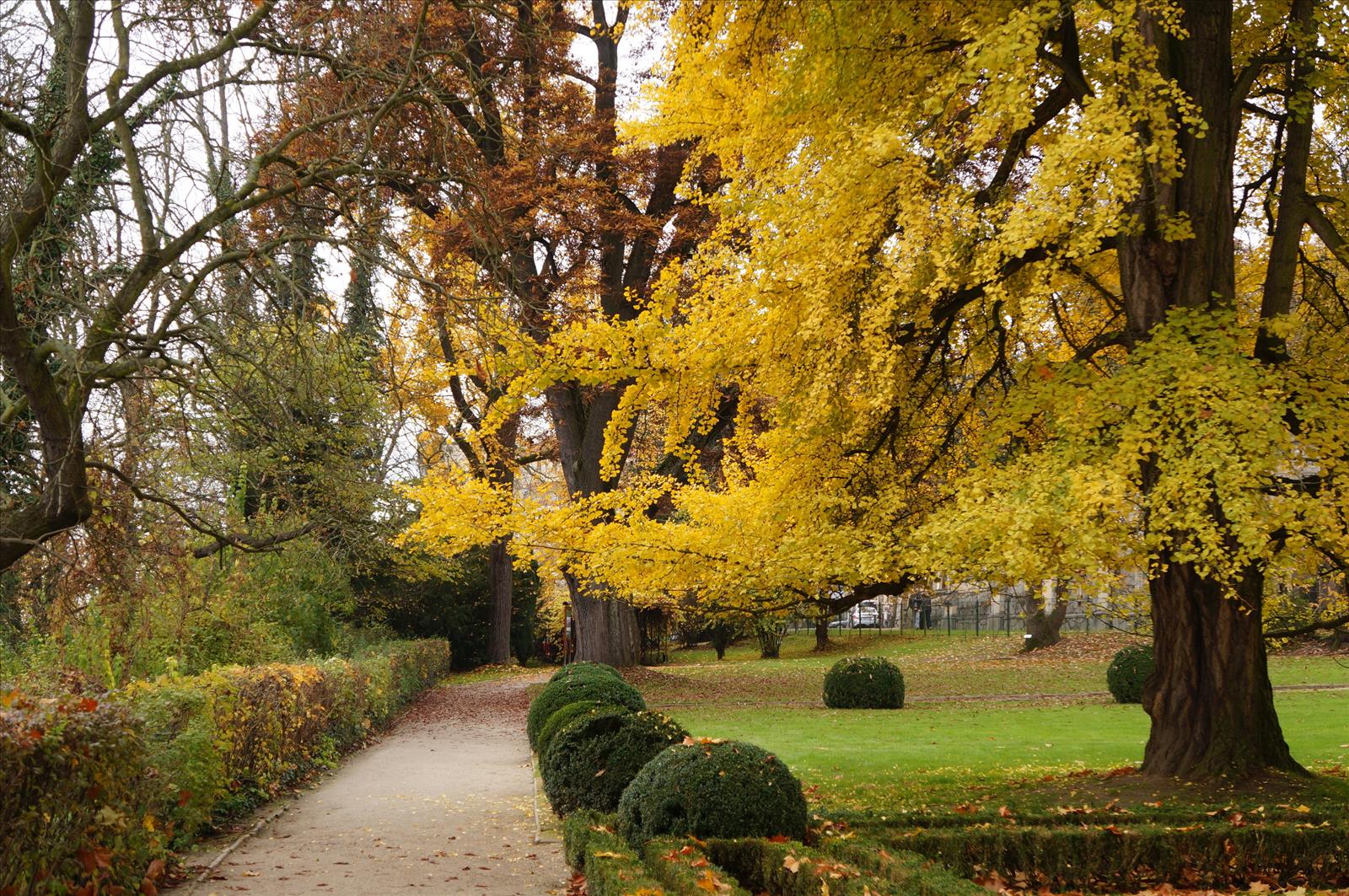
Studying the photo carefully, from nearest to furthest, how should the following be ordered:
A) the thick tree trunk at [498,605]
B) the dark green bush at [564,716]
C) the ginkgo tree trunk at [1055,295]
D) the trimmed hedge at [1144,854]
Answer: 1. the trimmed hedge at [1144,854]
2. the ginkgo tree trunk at [1055,295]
3. the dark green bush at [564,716]
4. the thick tree trunk at [498,605]

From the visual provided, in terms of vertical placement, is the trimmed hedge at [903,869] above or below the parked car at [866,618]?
above

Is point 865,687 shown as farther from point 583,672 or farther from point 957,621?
point 957,621

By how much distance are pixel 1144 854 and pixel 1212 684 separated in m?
2.87

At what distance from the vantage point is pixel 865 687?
19844 millimetres

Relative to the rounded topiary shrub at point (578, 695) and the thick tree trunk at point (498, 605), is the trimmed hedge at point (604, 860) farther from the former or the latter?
the thick tree trunk at point (498, 605)

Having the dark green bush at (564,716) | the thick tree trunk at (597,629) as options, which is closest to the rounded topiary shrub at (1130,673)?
the thick tree trunk at (597,629)

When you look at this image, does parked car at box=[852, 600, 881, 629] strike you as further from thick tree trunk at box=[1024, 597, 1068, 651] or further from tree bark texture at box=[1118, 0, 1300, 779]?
tree bark texture at box=[1118, 0, 1300, 779]

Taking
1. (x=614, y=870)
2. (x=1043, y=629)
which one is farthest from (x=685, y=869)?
(x=1043, y=629)

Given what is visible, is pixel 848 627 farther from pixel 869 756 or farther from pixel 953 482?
pixel 953 482

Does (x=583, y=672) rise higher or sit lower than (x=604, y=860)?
higher

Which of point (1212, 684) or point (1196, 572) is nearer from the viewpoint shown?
point (1196, 572)

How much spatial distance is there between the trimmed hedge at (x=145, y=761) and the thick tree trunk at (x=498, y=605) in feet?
63.0

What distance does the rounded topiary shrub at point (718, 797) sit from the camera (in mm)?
6676

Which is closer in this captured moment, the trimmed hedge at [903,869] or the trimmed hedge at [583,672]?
the trimmed hedge at [903,869]
